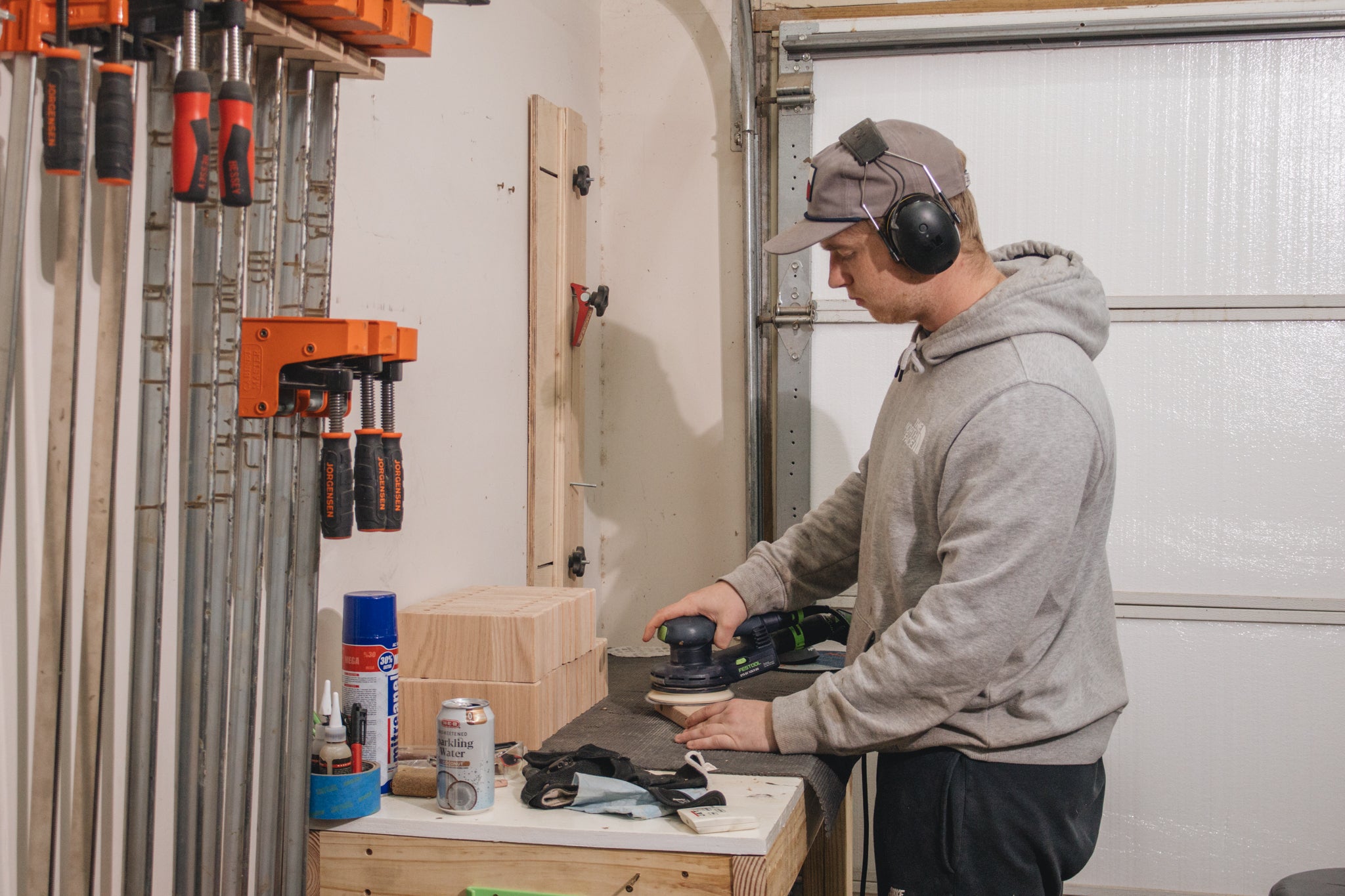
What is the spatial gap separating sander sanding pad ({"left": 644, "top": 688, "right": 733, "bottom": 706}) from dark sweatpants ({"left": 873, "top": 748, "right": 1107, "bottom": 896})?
375 millimetres

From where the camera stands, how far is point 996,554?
141cm

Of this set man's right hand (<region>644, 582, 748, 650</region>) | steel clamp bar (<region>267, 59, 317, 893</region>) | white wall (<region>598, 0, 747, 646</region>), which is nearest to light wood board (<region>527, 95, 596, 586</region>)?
white wall (<region>598, 0, 747, 646</region>)

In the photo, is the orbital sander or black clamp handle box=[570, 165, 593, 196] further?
black clamp handle box=[570, 165, 593, 196]

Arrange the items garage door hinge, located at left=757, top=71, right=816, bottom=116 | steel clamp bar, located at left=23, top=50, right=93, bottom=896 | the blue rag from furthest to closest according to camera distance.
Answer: garage door hinge, located at left=757, top=71, right=816, bottom=116, the blue rag, steel clamp bar, located at left=23, top=50, right=93, bottom=896

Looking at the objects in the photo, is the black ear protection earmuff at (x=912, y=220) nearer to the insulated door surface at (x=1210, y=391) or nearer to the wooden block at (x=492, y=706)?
the wooden block at (x=492, y=706)

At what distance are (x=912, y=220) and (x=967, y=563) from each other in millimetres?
483

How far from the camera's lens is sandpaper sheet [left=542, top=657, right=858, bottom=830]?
1.54m

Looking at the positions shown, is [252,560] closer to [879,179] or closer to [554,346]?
[879,179]

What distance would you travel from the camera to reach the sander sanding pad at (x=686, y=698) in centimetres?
183

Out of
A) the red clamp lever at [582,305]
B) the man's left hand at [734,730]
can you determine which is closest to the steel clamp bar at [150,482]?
the man's left hand at [734,730]

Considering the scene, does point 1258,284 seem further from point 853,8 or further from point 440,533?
point 440,533

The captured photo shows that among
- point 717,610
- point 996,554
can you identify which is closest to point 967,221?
point 996,554

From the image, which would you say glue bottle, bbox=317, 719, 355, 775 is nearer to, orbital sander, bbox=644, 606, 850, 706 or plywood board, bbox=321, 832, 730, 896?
plywood board, bbox=321, 832, 730, 896

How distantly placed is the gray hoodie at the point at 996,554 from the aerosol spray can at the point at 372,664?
1.81 ft
